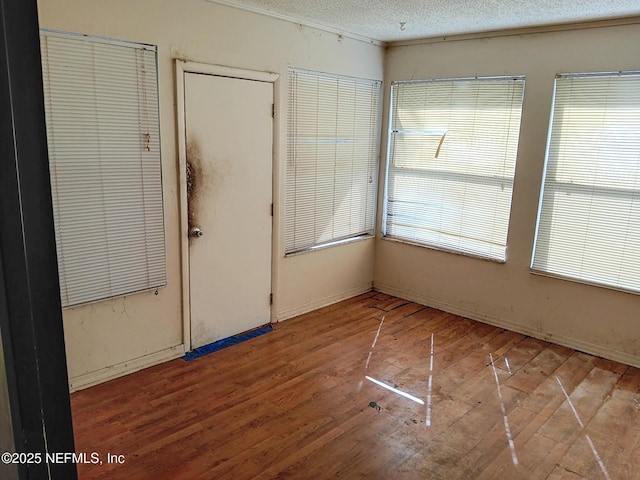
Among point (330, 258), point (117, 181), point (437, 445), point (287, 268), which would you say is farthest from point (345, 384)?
point (117, 181)

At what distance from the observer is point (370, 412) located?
117 inches

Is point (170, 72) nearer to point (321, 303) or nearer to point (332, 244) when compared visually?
point (332, 244)

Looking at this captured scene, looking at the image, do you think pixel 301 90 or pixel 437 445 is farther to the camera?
pixel 301 90

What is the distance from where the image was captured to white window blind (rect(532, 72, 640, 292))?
357 centimetres

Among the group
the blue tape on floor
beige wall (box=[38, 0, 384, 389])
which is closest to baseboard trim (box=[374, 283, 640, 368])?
beige wall (box=[38, 0, 384, 389])

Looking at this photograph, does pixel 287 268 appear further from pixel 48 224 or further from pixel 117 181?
pixel 48 224

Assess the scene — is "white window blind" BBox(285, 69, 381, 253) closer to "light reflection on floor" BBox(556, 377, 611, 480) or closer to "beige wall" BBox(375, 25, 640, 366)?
"beige wall" BBox(375, 25, 640, 366)

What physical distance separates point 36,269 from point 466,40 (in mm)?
4415

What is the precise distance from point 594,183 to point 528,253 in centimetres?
76

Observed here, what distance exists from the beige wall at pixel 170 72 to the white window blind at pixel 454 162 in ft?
3.01

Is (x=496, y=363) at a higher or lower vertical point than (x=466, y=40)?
lower

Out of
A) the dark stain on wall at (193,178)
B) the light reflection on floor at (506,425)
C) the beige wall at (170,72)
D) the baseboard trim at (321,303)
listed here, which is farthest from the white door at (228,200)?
the light reflection on floor at (506,425)

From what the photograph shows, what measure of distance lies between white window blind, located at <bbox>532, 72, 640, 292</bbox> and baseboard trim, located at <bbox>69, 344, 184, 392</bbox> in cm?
309

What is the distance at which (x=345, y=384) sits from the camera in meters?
3.31
